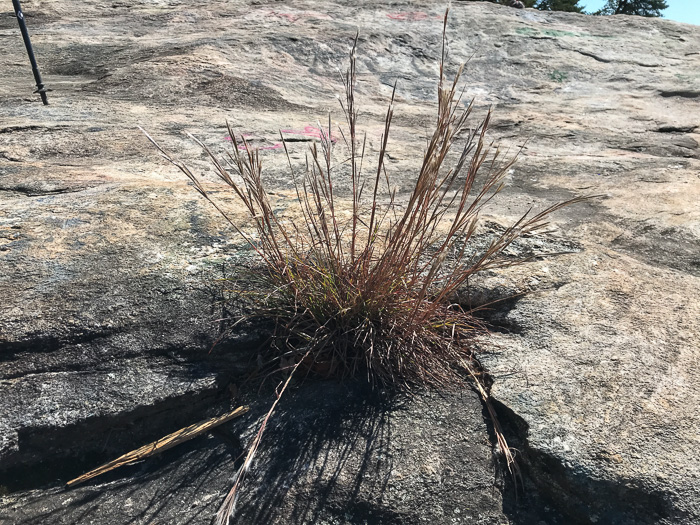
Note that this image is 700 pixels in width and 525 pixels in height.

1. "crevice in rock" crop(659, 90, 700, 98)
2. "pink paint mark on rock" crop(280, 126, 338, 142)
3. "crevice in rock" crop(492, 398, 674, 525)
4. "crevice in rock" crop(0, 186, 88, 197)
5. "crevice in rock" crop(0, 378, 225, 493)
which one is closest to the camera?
"crevice in rock" crop(492, 398, 674, 525)

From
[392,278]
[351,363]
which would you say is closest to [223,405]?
[351,363]

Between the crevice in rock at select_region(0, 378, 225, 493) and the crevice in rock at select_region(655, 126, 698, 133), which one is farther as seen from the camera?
the crevice in rock at select_region(655, 126, 698, 133)

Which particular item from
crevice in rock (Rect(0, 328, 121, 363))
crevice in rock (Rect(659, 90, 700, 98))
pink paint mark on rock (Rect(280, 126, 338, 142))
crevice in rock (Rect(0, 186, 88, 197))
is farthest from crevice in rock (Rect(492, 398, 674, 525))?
crevice in rock (Rect(659, 90, 700, 98))

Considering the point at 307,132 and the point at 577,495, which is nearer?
the point at 577,495

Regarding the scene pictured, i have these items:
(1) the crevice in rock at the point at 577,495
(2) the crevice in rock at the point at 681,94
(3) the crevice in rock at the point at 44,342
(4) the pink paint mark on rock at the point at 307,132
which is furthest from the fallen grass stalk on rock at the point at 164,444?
(2) the crevice in rock at the point at 681,94

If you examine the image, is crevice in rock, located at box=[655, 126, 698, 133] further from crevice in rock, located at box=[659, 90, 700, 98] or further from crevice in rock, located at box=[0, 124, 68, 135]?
crevice in rock, located at box=[0, 124, 68, 135]

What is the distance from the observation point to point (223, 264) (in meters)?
1.70

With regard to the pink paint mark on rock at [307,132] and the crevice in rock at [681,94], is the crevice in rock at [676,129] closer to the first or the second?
the crevice in rock at [681,94]

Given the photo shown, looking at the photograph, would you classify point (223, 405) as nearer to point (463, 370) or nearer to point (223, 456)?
point (223, 456)

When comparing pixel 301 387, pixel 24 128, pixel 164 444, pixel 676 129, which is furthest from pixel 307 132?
pixel 676 129

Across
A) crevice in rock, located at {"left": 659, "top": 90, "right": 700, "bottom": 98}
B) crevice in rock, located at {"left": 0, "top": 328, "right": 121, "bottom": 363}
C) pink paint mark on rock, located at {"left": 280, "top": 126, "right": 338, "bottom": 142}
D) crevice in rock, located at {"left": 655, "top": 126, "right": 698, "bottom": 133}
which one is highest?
crevice in rock, located at {"left": 659, "top": 90, "right": 700, "bottom": 98}

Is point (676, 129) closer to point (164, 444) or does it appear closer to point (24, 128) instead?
point (164, 444)

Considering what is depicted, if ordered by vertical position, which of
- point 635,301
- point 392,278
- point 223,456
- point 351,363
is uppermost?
point 392,278

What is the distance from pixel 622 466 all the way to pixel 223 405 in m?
0.95
